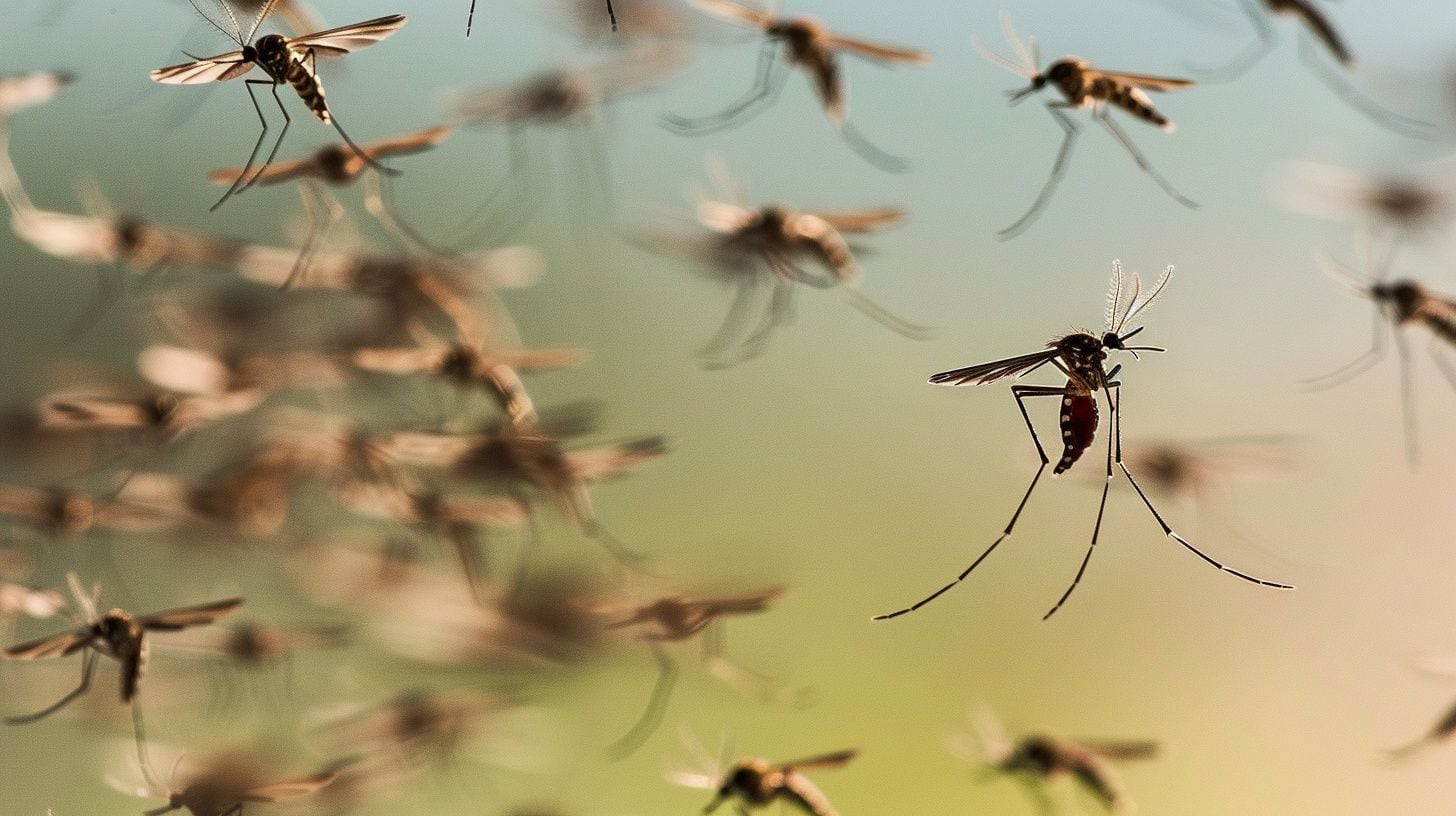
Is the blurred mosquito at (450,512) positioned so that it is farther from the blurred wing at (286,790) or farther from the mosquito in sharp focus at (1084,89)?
the mosquito in sharp focus at (1084,89)

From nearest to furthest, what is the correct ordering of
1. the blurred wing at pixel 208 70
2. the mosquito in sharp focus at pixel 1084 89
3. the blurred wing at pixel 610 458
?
the blurred wing at pixel 208 70 → the mosquito in sharp focus at pixel 1084 89 → the blurred wing at pixel 610 458

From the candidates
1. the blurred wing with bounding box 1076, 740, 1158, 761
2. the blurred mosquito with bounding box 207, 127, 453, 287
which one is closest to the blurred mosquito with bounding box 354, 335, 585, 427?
the blurred mosquito with bounding box 207, 127, 453, 287

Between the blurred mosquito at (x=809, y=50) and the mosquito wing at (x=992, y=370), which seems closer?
the mosquito wing at (x=992, y=370)

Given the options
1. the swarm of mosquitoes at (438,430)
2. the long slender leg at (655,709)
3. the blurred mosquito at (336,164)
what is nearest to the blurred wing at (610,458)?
the swarm of mosquitoes at (438,430)

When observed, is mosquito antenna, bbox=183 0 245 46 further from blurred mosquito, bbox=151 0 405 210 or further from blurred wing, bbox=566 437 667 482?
blurred wing, bbox=566 437 667 482

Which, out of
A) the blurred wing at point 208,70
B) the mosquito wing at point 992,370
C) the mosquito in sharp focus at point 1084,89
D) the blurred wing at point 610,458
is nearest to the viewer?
the mosquito wing at point 992,370

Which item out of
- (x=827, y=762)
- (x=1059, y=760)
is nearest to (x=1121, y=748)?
(x=1059, y=760)

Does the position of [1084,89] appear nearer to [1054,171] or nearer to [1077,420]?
[1054,171]
